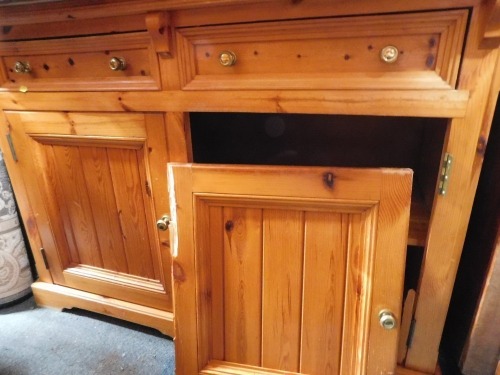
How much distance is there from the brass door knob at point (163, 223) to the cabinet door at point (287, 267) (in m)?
0.11

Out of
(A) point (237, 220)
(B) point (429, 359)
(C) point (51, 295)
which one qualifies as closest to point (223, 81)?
(A) point (237, 220)

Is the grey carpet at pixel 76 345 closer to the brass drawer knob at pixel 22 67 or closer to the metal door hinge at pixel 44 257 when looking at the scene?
the metal door hinge at pixel 44 257

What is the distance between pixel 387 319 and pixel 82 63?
0.87m

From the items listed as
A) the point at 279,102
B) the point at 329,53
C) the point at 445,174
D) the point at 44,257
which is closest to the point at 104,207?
the point at 44,257

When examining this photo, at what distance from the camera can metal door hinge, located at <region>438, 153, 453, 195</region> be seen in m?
0.58

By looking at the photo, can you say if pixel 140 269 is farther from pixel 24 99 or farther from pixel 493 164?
pixel 493 164

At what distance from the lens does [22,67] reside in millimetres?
785

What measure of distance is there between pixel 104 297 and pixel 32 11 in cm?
80

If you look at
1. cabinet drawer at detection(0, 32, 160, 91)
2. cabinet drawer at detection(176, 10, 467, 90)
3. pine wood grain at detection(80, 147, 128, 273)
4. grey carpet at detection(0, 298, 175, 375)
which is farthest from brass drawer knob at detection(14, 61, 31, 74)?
grey carpet at detection(0, 298, 175, 375)

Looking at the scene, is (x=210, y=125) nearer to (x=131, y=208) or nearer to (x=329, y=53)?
(x=131, y=208)

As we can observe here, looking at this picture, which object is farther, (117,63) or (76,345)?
(76,345)

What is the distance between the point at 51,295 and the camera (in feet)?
3.54

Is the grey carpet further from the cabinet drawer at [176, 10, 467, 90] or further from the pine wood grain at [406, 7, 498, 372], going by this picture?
the cabinet drawer at [176, 10, 467, 90]

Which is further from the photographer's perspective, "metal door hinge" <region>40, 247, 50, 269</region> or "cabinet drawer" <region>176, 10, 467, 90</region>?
"metal door hinge" <region>40, 247, 50, 269</region>
